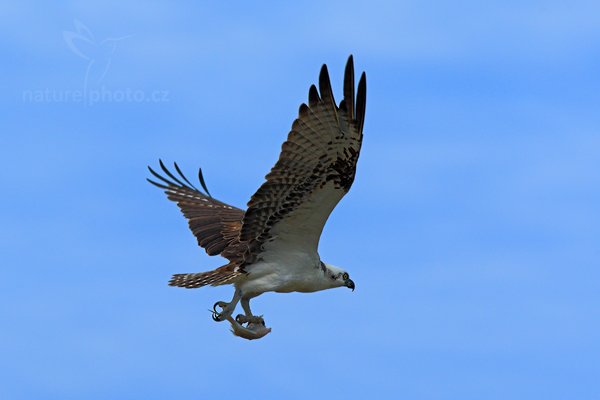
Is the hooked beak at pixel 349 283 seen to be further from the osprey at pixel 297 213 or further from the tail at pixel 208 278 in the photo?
the tail at pixel 208 278

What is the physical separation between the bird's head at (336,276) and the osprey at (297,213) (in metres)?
0.01

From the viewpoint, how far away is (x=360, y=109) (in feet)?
39.3

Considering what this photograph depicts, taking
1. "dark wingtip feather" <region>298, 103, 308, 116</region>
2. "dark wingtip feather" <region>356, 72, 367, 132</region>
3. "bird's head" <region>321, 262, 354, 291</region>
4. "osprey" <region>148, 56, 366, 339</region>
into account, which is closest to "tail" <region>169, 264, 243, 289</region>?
"osprey" <region>148, 56, 366, 339</region>

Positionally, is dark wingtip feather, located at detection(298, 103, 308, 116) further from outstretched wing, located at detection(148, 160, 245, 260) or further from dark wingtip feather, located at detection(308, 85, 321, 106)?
outstretched wing, located at detection(148, 160, 245, 260)

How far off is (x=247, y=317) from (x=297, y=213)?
1397 millimetres

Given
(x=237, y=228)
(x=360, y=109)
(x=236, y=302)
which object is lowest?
(x=236, y=302)

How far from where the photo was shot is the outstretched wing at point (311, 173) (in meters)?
12.0

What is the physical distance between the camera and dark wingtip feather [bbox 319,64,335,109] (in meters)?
11.9

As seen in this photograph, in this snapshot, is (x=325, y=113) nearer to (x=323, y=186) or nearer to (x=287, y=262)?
(x=323, y=186)

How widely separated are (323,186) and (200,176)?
554 cm

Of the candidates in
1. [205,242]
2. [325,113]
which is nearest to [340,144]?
[325,113]

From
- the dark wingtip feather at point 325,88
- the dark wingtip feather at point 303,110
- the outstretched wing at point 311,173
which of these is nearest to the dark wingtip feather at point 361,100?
the outstretched wing at point 311,173

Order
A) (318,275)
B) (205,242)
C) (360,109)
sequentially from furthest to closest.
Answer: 1. (205,242)
2. (318,275)
3. (360,109)

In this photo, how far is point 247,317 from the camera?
13.5 meters
